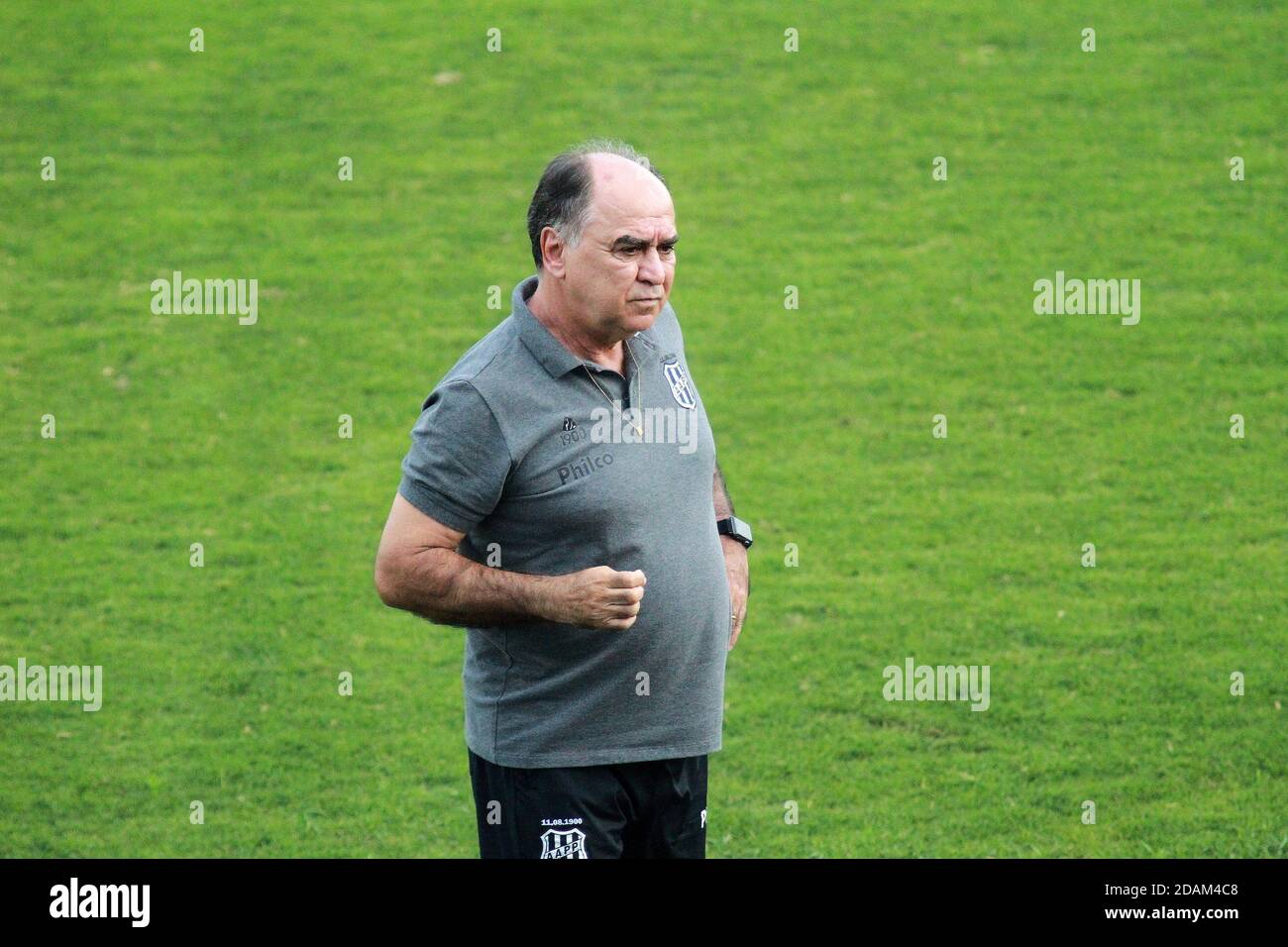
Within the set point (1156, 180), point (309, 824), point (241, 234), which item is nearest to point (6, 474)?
point (241, 234)

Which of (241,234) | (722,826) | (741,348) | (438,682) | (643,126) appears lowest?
(722,826)

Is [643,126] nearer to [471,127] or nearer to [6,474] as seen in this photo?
[471,127]

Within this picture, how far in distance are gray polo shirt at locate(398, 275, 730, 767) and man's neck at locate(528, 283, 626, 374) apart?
42 millimetres

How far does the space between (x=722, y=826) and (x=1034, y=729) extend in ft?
5.46

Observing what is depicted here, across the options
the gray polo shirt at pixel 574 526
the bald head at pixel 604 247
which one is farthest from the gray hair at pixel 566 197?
the gray polo shirt at pixel 574 526
